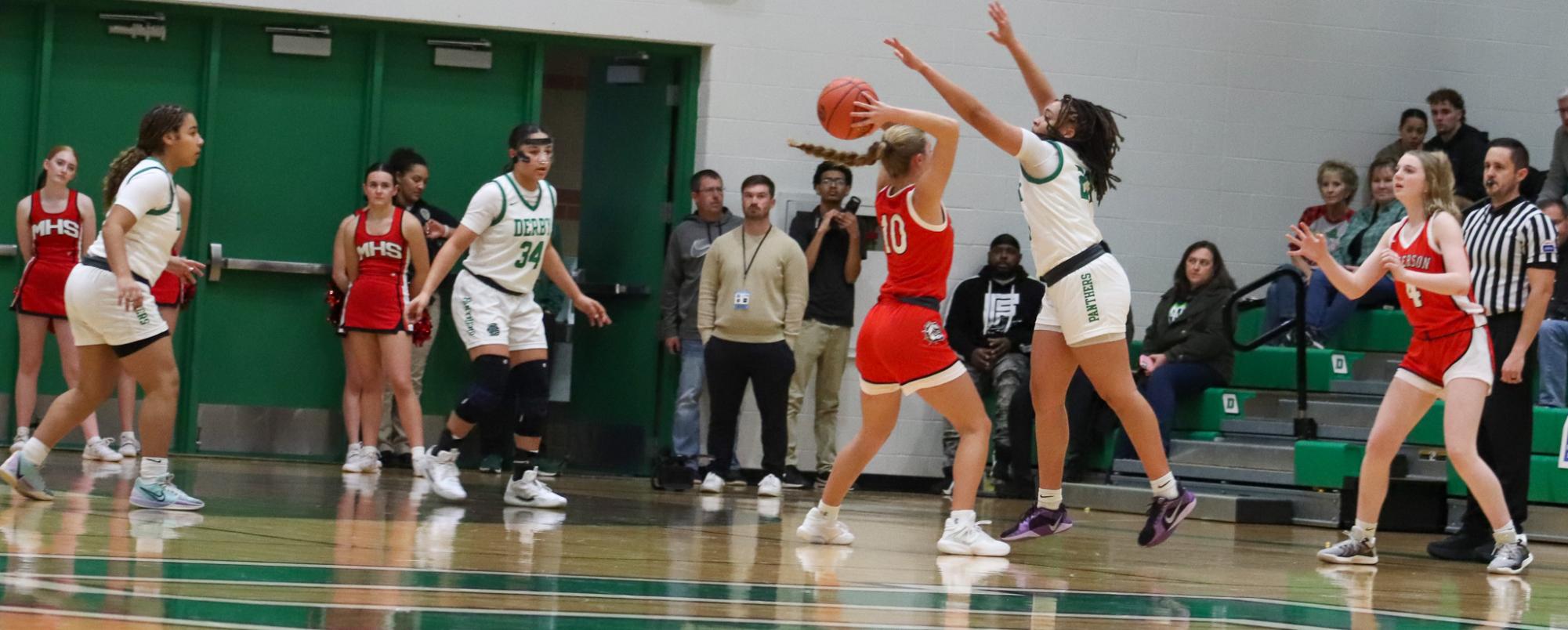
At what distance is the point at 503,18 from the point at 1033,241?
215 inches

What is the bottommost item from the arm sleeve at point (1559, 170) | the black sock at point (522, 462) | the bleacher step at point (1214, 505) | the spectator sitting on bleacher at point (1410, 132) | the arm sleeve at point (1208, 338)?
the bleacher step at point (1214, 505)

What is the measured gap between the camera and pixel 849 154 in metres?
6.34

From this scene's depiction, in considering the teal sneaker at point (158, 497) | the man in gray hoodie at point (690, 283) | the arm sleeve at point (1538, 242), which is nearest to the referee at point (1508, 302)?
the arm sleeve at point (1538, 242)

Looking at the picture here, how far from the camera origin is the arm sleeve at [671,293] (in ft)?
34.3

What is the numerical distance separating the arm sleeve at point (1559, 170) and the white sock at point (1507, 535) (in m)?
4.86

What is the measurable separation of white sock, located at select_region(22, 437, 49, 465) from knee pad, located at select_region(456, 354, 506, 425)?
5.41 feet

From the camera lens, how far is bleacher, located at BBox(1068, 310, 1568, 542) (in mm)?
8453

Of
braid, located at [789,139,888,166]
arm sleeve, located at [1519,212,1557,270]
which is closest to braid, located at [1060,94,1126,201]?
braid, located at [789,139,888,166]

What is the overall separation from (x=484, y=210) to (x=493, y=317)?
1.46 ft

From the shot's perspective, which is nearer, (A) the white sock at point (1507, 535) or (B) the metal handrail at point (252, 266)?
(A) the white sock at point (1507, 535)

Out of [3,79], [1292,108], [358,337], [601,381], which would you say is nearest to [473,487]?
[358,337]

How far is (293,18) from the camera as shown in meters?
10.5

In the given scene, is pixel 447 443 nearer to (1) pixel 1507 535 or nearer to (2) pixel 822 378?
(2) pixel 822 378

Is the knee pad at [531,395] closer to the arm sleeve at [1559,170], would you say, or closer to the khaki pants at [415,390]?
the khaki pants at [415,390]
